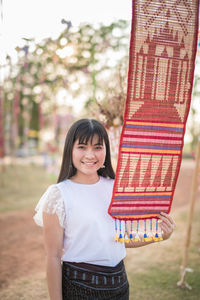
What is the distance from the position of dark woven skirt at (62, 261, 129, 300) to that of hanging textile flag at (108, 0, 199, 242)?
0.30 m

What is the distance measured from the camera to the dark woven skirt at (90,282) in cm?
155

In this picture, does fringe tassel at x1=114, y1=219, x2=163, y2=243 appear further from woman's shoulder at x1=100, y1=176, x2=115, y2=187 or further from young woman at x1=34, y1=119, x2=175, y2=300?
woman's shoulder at x1=100, y1=176, x2=115, y2=187

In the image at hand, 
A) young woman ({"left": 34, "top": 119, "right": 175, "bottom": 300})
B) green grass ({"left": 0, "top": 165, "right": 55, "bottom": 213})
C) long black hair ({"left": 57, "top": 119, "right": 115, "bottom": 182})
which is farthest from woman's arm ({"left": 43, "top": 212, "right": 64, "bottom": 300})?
green grass ({"left": 0, "top": 165, "right": 55, "bottom": 213})

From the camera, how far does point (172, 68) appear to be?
54.1 inches

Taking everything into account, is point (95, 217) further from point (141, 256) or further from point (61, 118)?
point (61, 118)

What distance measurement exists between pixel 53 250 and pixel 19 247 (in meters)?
3.61

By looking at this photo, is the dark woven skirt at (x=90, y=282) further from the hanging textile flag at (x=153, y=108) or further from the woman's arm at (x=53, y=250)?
the hanging textile flag at (x=153, y=108)

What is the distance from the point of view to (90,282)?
1556mm

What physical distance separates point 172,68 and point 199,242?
438cm

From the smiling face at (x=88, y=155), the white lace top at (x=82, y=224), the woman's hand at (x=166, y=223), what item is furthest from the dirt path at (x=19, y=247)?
the woman's hand at (x=166, y=223)

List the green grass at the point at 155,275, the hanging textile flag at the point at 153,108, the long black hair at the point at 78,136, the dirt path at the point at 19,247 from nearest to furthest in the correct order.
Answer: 1. the hanging textile flag at the point at 153,108
2. the long black hair at the point at 78,136
3. the green grass at the point at 155,275
4. the dirt path at the point at 19,247

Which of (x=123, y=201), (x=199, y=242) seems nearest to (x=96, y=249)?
(x=123, y=201)

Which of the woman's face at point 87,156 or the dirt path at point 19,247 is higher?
the woman's face at point 87,156

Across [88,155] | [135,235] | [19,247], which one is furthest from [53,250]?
[19,247]
